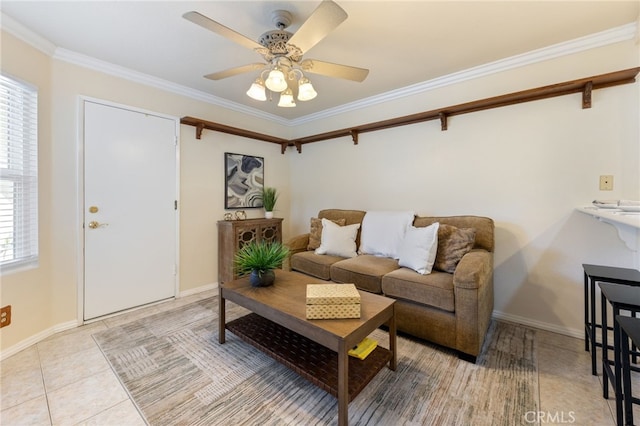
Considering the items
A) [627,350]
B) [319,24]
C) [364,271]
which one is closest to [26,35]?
[319,24]

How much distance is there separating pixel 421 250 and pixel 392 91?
1939 mm

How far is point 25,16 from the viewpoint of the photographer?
5.96 ft

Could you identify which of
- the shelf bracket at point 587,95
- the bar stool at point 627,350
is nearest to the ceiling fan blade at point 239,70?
the bar stool at point 627,350

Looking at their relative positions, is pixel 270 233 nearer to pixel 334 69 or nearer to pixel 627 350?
pixel 334 69

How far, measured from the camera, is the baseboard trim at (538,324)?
2.13 m

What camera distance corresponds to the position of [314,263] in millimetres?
2715

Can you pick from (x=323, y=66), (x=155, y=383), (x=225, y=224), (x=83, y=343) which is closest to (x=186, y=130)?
(x=225, y=224)

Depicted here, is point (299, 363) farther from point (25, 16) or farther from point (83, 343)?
point (25, 16)

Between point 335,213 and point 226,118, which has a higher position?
point 226,118

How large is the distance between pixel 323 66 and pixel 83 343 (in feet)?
9.16

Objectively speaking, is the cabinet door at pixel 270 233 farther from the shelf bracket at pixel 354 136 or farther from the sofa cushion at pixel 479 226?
the sofa cushion at pixel 479 226

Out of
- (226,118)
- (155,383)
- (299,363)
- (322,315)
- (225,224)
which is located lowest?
(155,383)

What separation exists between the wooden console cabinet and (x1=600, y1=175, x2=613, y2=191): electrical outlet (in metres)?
3.26

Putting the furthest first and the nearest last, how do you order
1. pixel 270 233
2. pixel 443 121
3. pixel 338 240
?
pixel 270 233, pixel 338 240, pixel 443 121
